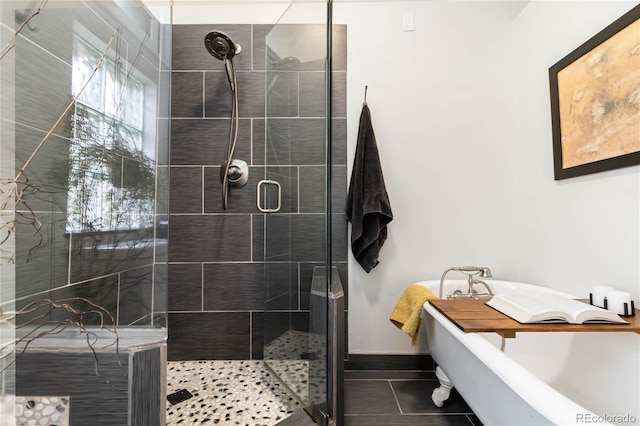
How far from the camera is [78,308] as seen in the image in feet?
2.34

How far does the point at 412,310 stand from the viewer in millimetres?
1465

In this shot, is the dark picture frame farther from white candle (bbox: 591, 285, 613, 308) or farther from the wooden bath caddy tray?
the wooden bath caddy tray

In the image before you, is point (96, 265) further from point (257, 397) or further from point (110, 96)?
point (257, 397)

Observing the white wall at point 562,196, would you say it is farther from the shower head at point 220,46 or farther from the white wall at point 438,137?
the shower head at point 220,46

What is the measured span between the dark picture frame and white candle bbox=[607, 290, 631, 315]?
552 mm

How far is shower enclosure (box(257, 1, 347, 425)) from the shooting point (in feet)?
3.60

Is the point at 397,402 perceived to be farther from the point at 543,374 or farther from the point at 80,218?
the point at 80,218

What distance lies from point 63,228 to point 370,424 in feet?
4.89

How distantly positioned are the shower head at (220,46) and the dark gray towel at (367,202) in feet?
2.83

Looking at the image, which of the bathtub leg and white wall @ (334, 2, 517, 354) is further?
white wall @ (334, 2, 517, 354)

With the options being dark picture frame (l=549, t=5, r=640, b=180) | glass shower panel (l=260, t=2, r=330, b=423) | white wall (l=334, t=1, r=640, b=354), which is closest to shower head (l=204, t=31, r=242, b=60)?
glass shower panel (l=260, t=2, r=330, b=423)

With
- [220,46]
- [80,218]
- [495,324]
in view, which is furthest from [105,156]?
[495,324]

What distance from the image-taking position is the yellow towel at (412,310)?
142cm

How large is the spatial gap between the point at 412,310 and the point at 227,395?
3.36 ft
